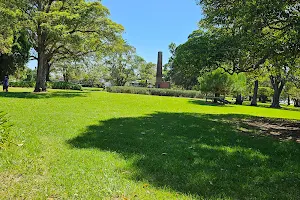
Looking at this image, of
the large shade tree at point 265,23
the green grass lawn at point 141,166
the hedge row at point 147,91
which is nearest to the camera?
the green grass lawn at point 141,166

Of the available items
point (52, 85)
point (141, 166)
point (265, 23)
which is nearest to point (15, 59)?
point (52, 85)

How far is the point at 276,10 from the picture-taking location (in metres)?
8.23

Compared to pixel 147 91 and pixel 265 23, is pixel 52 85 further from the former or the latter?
pixel 265 23

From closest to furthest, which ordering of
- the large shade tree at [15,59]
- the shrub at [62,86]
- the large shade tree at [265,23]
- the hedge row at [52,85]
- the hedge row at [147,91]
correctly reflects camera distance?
the large shade tree at [265,23]
the large shade tree at [15,59]
the hedge row at [147,91]
the hedge row at [52,85]
the shrub at [62,86]

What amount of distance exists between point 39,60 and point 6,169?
19.5 metres

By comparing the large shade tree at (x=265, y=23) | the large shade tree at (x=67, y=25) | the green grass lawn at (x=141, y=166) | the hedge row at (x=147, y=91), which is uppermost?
the large shade tree at (x=67, y=25)

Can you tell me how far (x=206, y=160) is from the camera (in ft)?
15.7

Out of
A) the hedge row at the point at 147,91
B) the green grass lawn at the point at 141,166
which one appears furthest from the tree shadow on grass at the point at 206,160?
the hedge row at the point at 147,91

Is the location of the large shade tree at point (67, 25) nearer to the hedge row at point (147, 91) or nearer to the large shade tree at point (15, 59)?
the large shade tree at point (15, 59)

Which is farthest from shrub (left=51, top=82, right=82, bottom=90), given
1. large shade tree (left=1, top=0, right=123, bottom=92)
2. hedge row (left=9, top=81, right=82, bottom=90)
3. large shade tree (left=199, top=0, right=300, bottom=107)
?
large shade tree (left=199, top=0, right=300, bottom=107)

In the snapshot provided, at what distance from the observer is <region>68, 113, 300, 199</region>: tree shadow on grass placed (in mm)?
3557

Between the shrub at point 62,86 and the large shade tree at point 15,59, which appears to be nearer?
the large shade tree at point 15,59

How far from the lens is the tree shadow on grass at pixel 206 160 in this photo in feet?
11.7

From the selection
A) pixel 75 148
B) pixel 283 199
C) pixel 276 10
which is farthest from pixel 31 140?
pixel 276 10
